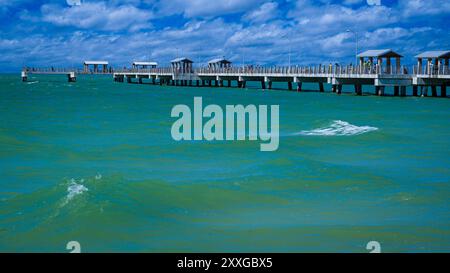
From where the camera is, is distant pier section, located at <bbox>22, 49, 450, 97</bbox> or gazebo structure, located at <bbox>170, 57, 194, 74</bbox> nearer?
distant pier section, located at <bbox>22, 49, 450, 97</bbox>

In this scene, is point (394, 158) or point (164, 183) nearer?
point (164, 183)

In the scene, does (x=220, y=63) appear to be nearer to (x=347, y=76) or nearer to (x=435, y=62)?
(x=347, y=76)

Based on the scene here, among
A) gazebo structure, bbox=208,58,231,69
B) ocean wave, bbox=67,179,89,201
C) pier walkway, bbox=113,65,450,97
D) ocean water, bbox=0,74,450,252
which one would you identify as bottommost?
ocean water, bbox=0,74,450,252

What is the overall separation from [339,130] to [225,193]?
14924 mm

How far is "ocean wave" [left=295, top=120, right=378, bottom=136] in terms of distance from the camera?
1027 inches

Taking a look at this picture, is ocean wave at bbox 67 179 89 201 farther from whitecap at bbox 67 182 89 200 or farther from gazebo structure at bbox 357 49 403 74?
gazebo structure at bbox 357 49 403 74

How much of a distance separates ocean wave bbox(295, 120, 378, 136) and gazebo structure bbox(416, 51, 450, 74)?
857 inches

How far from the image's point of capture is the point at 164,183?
14570 millimetres

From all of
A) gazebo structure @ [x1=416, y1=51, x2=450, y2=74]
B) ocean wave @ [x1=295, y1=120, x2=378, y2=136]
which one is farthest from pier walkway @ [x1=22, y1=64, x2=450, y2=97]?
ocean wave @ [x1=295, y1=120, x2=378, y2=136]

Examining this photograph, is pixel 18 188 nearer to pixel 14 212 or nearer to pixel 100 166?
pixel 14 212

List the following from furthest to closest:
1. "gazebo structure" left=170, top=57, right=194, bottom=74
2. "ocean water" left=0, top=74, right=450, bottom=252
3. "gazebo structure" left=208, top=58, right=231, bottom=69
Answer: "gazebo structure" left=170, top=57, right=194, bottom=74
"gazebo structure" left=208, top=58, right=231, bottom=69
"ocean water" left=0, top=74, right=450, bottom=252

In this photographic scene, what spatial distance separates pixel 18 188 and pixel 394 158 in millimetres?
10901

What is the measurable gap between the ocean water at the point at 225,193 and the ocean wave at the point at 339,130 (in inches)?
19.6

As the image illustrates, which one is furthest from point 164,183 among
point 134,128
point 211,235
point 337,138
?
point 134,128
